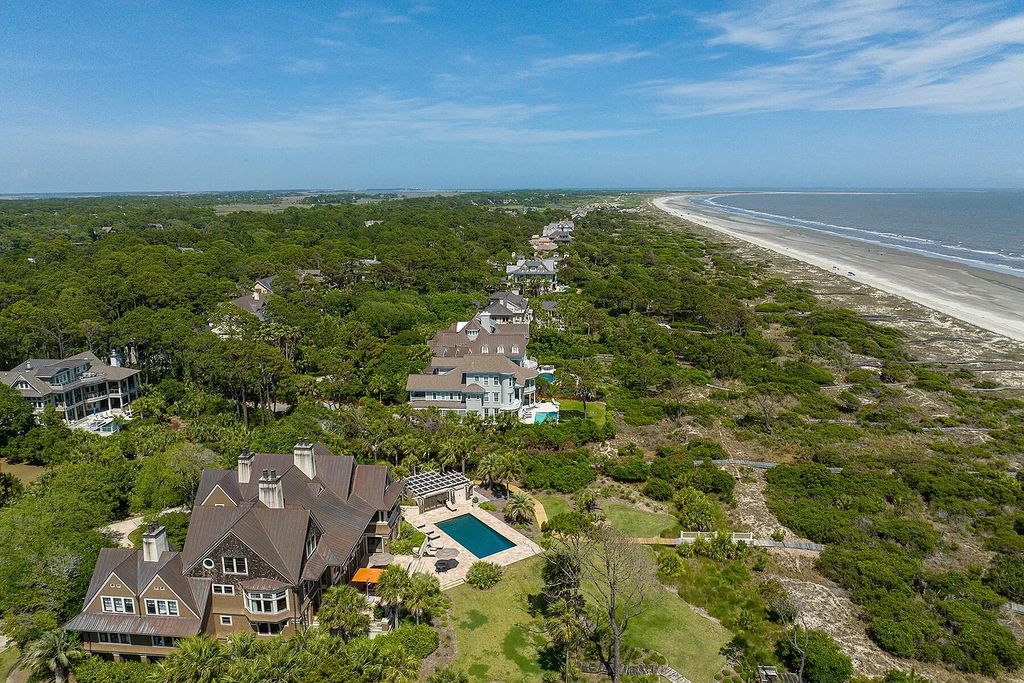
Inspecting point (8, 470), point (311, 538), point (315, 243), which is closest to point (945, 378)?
point (311, 538)

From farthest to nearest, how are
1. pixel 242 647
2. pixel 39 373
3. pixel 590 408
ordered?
1. pixel 590 408
2. pixel 39 373
3. pixel 242 647

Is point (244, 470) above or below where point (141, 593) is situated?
above

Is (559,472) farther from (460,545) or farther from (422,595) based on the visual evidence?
A: (422,595)

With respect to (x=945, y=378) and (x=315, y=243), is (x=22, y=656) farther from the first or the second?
(x=315, y=243)

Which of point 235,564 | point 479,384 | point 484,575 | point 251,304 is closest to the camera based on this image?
point 235,564

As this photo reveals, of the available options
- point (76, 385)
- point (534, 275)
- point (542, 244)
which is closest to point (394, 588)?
point (76, 385)

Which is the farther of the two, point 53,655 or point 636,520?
point 636,520

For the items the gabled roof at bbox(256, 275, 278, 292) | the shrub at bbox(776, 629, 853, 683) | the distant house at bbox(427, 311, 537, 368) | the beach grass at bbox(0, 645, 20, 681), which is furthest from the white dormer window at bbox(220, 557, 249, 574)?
the gabled roof at bbox(256, 275, 278, 292)

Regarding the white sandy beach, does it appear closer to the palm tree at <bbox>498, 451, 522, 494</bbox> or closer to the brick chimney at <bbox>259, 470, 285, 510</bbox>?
the palm tree at <bbox>498, 451, 522, 494</bbox>
